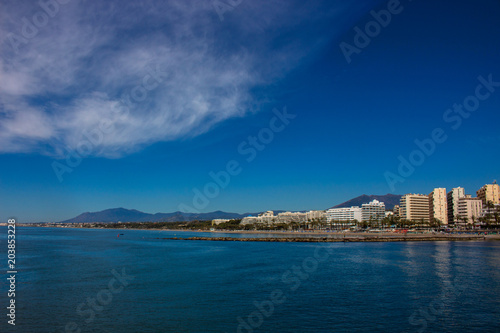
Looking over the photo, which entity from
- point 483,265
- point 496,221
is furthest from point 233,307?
point 496,221

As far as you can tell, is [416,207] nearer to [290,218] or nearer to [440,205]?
[440,205]

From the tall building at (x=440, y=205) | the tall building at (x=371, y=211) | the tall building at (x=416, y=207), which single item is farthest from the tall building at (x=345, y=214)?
the tall building at (x=440, y=205)

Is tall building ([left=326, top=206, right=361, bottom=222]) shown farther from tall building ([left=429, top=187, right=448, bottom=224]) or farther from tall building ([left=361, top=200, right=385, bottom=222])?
tall building ([left=429, top=187, right=448, bottom=224])

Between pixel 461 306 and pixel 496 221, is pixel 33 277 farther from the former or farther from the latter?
pixel 496 221

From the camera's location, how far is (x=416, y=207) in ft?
406

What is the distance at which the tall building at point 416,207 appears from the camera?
123000mm

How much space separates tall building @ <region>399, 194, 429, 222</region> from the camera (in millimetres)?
123000

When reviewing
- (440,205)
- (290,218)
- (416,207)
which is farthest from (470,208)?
(290,218)

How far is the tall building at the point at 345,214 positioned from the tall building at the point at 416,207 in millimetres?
29435

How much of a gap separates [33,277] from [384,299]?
83.7ft

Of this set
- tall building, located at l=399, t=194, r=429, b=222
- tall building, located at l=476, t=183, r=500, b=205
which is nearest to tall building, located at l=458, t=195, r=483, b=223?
tall building, located at l=476, t=183, r=500, b=205

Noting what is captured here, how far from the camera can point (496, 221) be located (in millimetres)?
90188

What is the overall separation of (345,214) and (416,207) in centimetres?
4022

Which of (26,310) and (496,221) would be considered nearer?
(26,310)
